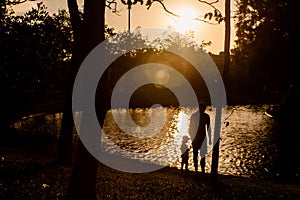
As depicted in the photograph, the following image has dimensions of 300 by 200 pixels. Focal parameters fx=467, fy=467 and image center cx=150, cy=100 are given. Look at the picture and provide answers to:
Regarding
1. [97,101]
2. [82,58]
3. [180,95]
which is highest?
[82,58]

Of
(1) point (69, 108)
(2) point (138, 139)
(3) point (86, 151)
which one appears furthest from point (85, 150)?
(2) point (138, 139)

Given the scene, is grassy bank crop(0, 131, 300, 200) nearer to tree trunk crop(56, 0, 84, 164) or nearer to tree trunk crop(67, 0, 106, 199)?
tree trunk crop(67, 0, 106, 199)

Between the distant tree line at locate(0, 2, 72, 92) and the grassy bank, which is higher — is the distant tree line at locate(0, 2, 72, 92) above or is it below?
above

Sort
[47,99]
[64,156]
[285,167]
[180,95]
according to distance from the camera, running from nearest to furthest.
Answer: [64,156], [285,167], [47,99], [180,95]

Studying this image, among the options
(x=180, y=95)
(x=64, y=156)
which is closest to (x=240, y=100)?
(x=180, y=95)

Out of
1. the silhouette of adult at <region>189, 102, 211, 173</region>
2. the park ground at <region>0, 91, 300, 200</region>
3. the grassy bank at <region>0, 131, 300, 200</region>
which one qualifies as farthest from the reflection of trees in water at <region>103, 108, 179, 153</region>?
the grassy bank at <region>0, 131, 300, 200</region>

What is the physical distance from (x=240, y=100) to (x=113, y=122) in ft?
130

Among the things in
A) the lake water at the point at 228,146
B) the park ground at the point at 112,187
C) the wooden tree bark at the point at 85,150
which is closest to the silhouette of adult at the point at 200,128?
the lake water at the point at 228,146

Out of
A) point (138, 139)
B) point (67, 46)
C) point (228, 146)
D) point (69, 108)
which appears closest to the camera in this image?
point (69, 108)

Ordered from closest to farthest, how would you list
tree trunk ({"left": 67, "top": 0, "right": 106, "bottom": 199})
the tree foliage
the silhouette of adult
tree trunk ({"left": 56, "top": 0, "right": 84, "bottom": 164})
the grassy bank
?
1. tree trunk ({"left": 67, "top": 0, "right": 106, "bottom": 199})
2. the grassy bank
3. tree trunk ({"left": 56, "top": 0, "right": 84, "bottom": 164})
4. the silhouette of adult
5. the tree foliage

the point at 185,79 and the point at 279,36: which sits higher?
the point at 279,36

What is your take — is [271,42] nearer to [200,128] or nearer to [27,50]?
[27,50]

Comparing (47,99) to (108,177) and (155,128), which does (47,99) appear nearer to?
(155,128)

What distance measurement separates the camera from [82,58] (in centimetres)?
832
